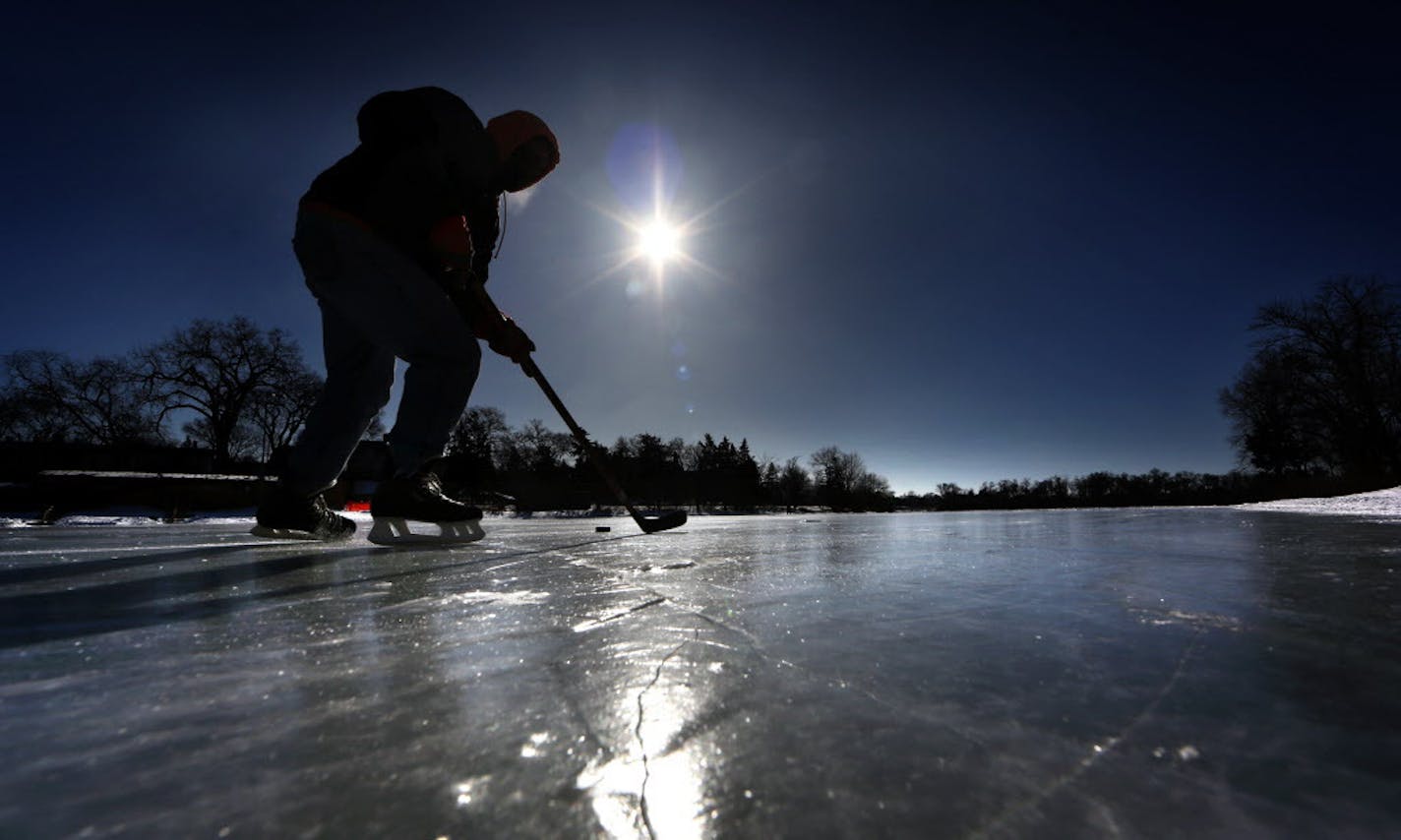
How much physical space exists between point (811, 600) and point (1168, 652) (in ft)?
2.18

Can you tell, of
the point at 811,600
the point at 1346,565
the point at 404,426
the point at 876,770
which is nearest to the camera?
the point at 876,770

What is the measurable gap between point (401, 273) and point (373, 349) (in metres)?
0.54

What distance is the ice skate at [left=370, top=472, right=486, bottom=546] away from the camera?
2779mm

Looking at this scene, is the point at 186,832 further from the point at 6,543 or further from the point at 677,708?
the point at 6,543

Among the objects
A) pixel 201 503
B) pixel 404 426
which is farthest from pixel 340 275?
pixel 201 503

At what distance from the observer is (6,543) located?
299cm

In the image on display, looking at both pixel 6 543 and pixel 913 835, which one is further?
pixel 6 543

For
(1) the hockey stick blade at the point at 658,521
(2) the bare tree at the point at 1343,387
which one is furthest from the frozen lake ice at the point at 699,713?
(2) the bare tree at the point at 1343,387

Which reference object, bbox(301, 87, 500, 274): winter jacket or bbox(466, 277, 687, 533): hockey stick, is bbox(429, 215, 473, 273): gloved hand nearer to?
bbox(301, 87, 500, 274): winter jacket

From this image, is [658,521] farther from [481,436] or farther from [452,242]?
[481,436]

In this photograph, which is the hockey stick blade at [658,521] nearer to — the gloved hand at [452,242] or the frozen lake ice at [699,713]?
the gloved hand at [452,242]

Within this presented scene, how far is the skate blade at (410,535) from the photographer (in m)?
2.88

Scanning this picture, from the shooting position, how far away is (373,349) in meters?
2.70

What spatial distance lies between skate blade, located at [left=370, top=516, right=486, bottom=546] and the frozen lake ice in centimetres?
142
